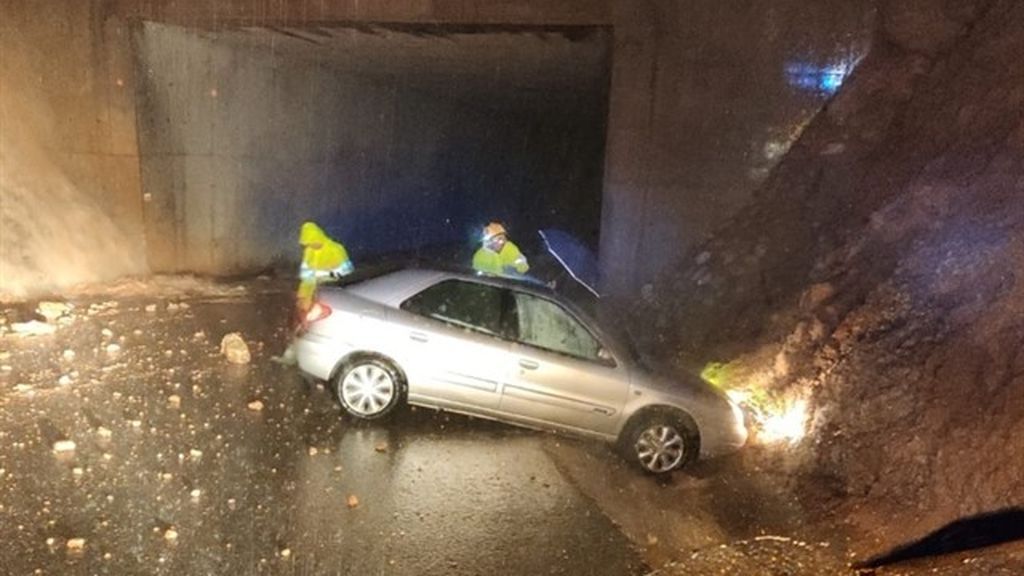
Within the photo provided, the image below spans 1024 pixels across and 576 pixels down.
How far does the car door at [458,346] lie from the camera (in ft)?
24.7

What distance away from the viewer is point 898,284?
8.29 m

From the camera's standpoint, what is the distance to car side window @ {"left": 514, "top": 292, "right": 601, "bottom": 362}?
25.1ft

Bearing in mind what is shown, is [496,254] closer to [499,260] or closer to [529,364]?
[499,260]

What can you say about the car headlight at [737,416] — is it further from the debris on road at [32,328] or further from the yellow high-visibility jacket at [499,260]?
the debris on road at [32,328]

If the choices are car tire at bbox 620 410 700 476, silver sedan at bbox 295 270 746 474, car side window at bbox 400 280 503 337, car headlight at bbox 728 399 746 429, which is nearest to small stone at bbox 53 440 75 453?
silver sedan at bbox 295 270 746 474

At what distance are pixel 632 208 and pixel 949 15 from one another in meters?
4.45

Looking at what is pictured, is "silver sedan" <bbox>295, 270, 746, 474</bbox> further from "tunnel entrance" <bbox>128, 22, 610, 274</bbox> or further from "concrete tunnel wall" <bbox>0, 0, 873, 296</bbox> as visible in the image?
"tunnel entrance" <bbox>128, 22, 610, 274</bbox>

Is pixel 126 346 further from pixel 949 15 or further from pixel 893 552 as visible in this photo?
pixel 949 15

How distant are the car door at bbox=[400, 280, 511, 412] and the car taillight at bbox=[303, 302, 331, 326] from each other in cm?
64

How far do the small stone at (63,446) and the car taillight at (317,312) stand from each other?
2.01m

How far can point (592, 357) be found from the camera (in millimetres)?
7645

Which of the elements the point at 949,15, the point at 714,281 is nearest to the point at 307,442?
the point at 714,281

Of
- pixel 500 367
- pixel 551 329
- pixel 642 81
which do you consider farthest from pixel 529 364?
pixel 642 81

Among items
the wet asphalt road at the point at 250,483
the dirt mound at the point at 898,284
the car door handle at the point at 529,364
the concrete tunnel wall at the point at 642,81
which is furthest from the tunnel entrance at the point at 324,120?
the car door handle at the point at 529,364
